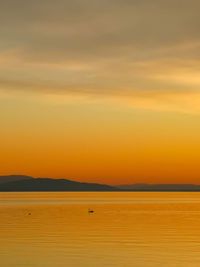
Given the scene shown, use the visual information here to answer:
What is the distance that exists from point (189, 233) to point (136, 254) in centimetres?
1504

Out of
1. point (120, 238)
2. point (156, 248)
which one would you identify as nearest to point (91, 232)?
point (120, 238)

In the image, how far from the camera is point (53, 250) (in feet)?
122

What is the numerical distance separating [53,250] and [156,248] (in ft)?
22.9

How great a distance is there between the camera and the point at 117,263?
31312 mm

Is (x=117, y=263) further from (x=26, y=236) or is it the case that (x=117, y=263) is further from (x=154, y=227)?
(x=154, y=227)

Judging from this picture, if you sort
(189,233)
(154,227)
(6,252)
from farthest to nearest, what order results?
(154,227) → (189,233) → (6,252)

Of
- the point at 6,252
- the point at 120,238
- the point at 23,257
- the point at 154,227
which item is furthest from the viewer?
the point at 154,227

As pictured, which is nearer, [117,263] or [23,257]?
[117,263]

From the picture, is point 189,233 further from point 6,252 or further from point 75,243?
point 6,252

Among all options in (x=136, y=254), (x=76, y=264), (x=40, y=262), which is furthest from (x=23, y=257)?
(x=136, y=254)

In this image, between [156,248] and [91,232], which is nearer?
[156,248]

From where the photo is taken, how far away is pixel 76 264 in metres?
31.0

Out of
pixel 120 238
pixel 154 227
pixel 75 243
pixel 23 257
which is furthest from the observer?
pixel 154 227

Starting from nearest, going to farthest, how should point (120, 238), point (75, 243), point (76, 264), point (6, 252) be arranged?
point (76, 264) < point (6, 252) < point (75, 243) < point (120, 238)
